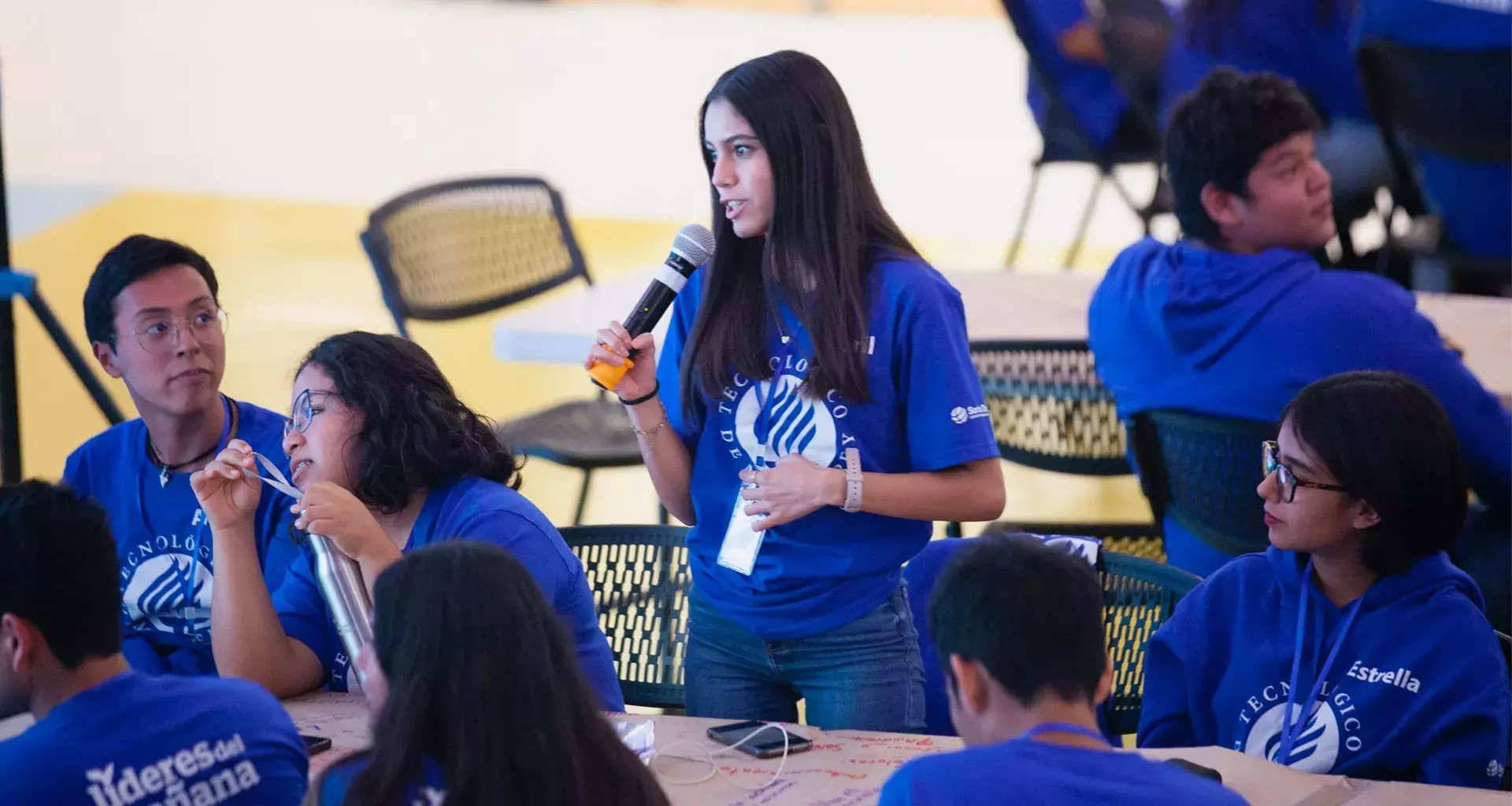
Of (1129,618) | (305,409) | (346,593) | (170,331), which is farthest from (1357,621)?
(170,331)

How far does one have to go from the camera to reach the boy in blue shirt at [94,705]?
1.72 meters

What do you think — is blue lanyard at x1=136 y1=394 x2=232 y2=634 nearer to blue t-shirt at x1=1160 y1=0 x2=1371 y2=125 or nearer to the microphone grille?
the microphone grille

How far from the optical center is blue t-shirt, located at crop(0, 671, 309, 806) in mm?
1707

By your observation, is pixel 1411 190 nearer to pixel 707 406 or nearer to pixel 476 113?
pixel 707 406

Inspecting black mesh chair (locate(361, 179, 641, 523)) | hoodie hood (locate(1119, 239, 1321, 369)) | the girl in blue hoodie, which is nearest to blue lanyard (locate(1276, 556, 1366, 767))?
the girl in blue hoodie

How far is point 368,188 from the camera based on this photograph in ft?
27.9

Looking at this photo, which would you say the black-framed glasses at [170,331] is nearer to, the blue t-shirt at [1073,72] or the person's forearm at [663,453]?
the person's forearm at [663,453]

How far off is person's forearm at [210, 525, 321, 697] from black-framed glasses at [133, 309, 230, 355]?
0.44 meters

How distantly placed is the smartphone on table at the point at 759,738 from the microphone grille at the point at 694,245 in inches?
26.7

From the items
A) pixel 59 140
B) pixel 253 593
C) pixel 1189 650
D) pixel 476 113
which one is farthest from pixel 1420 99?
pixel 59 140

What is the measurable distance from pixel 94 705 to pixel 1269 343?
6.79 ft

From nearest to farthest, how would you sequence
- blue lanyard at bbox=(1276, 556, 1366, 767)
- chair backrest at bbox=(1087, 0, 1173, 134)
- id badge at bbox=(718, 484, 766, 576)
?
blue lanyard at bbox=(1276, 556, 1366, 767) < id badge at bbox=(718, 484, 766, 576) < chair backrest at bbox=(1087, 0, 1173, 134)

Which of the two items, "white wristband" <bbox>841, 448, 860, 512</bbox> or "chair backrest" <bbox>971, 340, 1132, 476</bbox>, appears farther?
"chair backrest" <bbox>971, 340, 1132, 476</bbox>

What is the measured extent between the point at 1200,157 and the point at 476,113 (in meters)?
7.33
